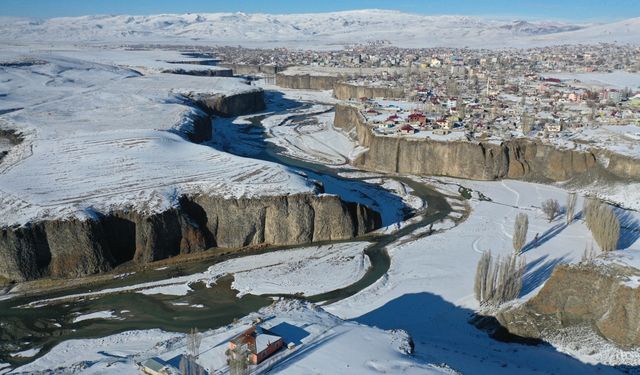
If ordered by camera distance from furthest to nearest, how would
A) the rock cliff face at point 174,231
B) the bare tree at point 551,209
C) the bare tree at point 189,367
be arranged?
the bare tree at point 551,209 < the rock cliff face at point 174,231 < the bare tree at point 189,367

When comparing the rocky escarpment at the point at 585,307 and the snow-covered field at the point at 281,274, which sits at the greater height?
the rocky escarpment at the point at 585,307

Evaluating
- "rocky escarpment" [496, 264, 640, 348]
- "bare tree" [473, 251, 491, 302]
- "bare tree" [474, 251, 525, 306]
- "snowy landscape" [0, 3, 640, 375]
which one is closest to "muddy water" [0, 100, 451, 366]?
"snowy landscape" [0, 3, 640, 375]

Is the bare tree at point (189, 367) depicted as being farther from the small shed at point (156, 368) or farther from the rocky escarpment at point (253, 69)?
the rocky escarpment at point (253, 69)

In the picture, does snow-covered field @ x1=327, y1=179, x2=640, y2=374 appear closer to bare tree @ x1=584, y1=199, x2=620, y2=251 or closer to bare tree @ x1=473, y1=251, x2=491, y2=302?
bare tree @ x1=473, y1=251, x2=491, y2=302

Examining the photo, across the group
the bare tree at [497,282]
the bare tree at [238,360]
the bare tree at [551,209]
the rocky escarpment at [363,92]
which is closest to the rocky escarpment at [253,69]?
the rocky escarpment at [363,92]

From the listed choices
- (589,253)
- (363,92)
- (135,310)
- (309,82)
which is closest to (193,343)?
(135,310)

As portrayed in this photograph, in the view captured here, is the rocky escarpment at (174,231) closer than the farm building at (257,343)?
No

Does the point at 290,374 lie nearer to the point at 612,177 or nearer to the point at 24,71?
the point at 612,177
